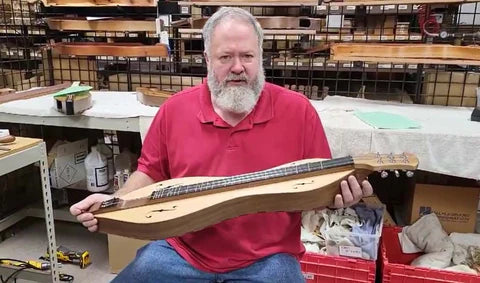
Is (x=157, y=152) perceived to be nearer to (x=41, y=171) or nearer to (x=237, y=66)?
(x=237, y=66)

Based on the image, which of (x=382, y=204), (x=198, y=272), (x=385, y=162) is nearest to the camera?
(x=385, y=162)

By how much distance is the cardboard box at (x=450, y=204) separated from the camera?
190 cm

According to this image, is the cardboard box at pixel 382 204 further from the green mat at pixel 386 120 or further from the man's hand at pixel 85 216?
the man's hand at pixel 85 216

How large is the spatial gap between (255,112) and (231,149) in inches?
5.7

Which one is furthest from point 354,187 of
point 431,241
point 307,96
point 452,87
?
point 452,87

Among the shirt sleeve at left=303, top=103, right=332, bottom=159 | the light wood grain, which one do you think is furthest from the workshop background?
the light wood grain

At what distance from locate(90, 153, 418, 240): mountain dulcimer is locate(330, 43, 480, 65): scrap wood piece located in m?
1.01

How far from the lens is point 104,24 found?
242 centimetres

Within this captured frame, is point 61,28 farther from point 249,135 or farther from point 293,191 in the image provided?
point 293,191

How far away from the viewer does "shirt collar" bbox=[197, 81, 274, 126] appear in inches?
53.2

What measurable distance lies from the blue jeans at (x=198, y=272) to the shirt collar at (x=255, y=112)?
430 mm

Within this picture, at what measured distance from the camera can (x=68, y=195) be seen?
8.60 ft

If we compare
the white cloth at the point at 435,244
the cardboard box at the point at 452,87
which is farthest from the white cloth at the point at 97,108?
the cardboard box at the point at 452,87

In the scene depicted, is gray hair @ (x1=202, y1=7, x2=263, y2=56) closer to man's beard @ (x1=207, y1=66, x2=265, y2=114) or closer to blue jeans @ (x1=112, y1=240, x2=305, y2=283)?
man's beard @ (x1=207, y1=66, x2=265, y2=114)
